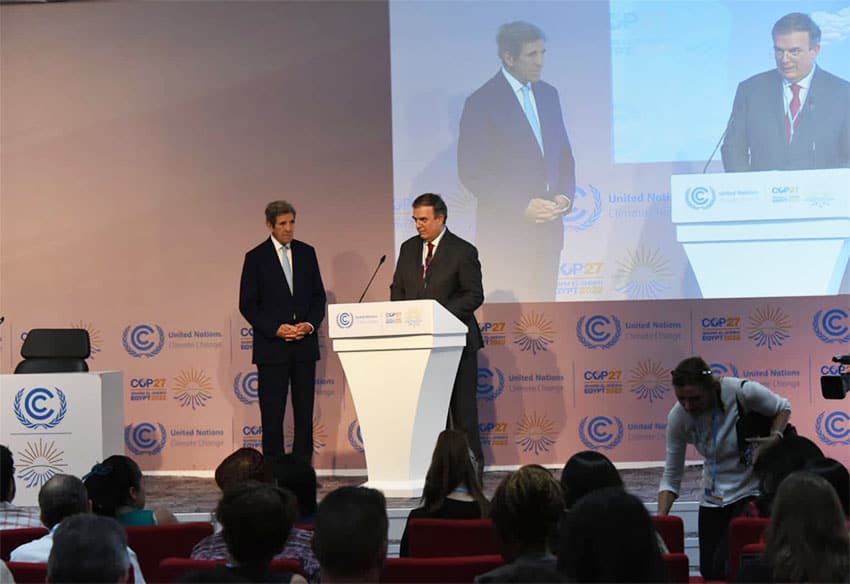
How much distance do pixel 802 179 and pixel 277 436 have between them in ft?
12.4

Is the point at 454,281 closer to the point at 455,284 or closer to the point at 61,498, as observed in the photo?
the point at 455,284

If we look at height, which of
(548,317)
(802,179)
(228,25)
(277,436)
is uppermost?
(228,25)

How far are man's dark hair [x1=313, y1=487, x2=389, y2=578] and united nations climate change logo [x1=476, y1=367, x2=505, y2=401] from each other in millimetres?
5346

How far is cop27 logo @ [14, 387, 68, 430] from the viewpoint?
19.8 feet

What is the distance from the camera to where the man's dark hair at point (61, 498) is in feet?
10.4

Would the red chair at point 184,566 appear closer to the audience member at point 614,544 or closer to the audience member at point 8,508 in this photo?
the audience member at point 614,544

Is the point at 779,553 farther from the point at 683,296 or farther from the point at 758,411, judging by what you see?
the point at 683,296

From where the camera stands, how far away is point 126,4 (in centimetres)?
802

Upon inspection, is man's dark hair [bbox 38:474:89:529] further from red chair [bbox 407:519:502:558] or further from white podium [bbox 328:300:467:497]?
Result: white podium [bbox 328:300:467:497]

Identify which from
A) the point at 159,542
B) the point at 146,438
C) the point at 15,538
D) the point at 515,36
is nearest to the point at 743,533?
the point at 159,542

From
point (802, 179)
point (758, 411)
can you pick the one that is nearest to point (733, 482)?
point (758, 411)

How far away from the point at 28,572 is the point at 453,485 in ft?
4.19

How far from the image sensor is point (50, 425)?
19.8ft

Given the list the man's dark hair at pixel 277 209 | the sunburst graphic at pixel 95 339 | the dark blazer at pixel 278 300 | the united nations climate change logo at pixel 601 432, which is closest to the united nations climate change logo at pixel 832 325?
the united nations climate change logo at pixel 601 432
